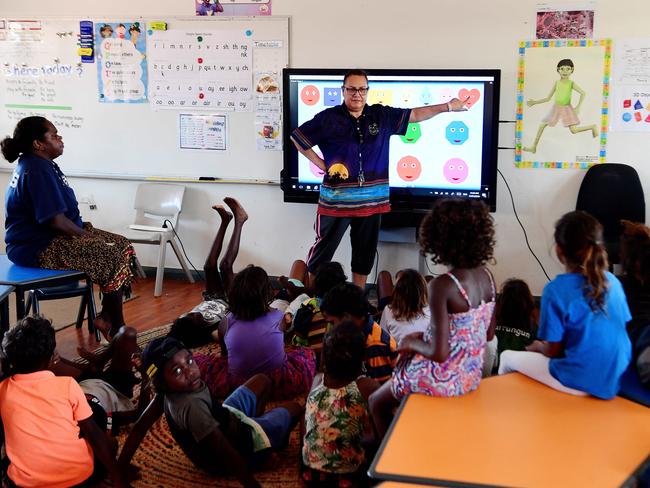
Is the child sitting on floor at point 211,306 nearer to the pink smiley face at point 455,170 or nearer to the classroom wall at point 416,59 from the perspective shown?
the classroom wall at point 416,59

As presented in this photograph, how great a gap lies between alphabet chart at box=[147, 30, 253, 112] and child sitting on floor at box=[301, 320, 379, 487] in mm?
3145

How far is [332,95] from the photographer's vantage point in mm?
4750

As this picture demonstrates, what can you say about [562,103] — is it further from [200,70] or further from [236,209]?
[200,70]

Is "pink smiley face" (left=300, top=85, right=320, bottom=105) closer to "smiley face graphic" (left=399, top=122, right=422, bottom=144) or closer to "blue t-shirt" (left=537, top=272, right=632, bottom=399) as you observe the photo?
"smiley face graphic" (left=399, top=122, right=422, bottom=144)

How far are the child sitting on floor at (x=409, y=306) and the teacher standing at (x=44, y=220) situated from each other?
4.98ft

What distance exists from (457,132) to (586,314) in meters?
2.73

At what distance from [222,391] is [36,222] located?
4.52ft

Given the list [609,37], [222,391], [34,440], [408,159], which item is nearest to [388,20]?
[408,159]

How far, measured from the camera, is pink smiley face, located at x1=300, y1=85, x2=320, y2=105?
15.7 feet

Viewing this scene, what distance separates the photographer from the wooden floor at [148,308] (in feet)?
13.4

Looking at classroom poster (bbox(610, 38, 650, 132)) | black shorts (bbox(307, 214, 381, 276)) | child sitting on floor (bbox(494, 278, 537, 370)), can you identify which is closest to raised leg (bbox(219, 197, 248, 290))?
black shorts (bbox(307, 214, 381, 276))

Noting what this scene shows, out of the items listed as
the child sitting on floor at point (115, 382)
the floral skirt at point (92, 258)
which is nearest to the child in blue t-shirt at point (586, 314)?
the child sitting on floor at point (115, 382)

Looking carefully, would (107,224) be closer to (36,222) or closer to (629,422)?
(36,222)

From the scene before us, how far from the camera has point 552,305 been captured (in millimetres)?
2055
